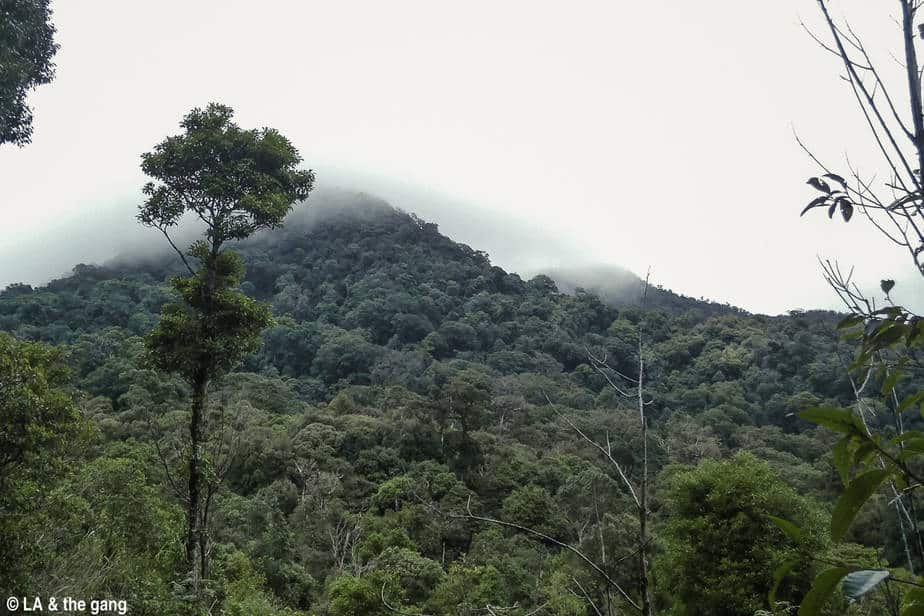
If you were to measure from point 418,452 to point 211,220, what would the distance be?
17073 millimetres

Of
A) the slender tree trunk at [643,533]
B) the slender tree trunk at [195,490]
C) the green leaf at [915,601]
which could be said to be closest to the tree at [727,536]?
the slender tree trunk at [195,490]

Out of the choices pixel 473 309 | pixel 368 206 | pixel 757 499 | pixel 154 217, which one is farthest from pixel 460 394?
pixel 368 206

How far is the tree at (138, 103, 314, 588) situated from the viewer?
20.7 ft

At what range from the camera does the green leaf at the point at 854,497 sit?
72 centimetres

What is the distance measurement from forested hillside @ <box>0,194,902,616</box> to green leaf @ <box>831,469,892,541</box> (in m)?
0.13

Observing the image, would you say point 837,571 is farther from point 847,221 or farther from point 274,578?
point 274,578

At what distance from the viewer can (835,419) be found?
2.57ft

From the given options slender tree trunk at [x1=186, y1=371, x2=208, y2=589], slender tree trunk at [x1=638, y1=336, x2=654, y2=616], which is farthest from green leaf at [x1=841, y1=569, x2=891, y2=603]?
slender tree trunk at [x1=186, y1=371, x2=208, y2=589]

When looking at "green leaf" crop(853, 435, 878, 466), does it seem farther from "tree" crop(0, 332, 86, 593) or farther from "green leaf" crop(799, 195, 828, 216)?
"tree" crop(0, 332, 86, 593)

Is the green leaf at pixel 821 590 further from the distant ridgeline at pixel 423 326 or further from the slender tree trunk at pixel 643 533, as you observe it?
the distant ridgeline at pixel 423 326

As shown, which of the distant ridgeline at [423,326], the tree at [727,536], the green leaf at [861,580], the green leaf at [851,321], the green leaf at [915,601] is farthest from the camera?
the distant ridgeline at [423,326]

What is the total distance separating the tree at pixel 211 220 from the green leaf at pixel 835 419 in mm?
6311

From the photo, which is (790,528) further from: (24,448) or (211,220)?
(211,220)

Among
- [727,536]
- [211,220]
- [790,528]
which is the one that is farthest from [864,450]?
[727,536]
